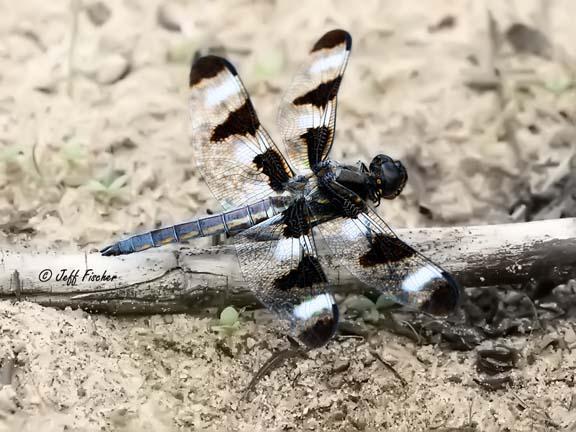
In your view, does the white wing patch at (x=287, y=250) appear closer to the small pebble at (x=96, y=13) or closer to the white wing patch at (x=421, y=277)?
the white wing patch at (x=421, y=277)

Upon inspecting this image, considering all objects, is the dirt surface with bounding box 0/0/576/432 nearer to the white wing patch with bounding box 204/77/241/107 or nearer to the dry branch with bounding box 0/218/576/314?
the dry branch with bounding box 0/218/576/314

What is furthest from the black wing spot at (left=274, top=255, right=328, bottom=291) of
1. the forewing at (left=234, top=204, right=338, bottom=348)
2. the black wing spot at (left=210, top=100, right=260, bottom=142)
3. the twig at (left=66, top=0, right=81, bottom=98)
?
the twig at (left=66, top=0, right=81, bottom=98)

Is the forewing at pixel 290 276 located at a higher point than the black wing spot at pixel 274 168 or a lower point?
lower

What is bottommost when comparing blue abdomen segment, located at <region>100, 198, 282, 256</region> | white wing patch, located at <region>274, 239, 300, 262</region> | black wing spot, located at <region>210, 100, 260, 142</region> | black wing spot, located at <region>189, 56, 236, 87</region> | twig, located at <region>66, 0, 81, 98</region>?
white wing patch, located at <region>274, 239, 300, 262</region>

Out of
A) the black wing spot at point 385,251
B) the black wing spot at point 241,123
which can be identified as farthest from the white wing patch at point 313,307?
the black wing spot at point 241,123

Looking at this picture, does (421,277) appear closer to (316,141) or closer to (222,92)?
(316,141)

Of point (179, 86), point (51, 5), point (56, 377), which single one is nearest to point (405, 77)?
point (179, 86)
